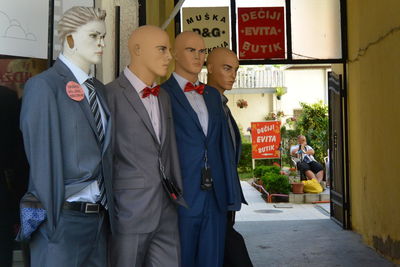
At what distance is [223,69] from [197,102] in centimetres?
54

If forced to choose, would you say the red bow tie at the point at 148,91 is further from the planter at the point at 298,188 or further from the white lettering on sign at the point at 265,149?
the white lettering on sign at the point at 265,149

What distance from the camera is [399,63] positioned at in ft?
16.2

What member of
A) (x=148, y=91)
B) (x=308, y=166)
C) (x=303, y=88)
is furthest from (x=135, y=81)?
(x=303, y=88)

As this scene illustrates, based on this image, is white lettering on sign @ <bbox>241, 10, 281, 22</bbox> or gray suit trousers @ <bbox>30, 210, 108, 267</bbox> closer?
gray suit trousers @ <bbox>30, 210, 108, 267</bbox>

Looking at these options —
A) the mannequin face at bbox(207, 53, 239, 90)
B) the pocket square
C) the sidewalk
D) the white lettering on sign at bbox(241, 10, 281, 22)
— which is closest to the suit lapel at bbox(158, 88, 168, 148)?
the pocket square

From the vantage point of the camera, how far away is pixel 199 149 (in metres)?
2.69

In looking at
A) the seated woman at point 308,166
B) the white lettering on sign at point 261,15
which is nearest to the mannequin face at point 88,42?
the white lettering on sign at point 261,15

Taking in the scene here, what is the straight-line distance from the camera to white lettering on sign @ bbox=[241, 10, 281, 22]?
A: 708 cm

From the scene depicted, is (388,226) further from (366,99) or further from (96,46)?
(96,46)

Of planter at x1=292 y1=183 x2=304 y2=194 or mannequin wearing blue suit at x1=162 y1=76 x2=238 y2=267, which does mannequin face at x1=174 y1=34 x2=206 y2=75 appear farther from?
planter at x1=292 y1=183 x2=304 y2=194

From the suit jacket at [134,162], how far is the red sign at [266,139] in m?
10.5

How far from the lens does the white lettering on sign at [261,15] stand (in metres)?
7.08

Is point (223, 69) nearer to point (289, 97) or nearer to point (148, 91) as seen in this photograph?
point (148, 91)

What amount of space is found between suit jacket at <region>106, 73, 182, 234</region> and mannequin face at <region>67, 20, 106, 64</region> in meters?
0.29
